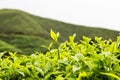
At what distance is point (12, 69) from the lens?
13.7ft

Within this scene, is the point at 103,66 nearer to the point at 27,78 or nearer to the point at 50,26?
the point at 27,78

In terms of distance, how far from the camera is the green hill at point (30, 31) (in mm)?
76375

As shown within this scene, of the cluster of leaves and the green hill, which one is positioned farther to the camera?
the green hill

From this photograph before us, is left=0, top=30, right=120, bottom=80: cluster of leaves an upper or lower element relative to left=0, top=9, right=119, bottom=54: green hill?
upper

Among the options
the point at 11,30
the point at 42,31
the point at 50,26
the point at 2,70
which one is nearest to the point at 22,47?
the point at 11,30

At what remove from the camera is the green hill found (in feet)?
251

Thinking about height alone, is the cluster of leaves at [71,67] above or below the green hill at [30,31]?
above

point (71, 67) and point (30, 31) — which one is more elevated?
point (71, 67)

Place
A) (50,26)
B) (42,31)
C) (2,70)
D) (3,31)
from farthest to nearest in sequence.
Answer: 1. (50,26)
2. (42,31)
3. (3,31)
4. (2,70)

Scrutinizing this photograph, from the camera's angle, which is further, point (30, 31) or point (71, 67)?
point (30, 31)

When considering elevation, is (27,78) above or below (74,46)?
below

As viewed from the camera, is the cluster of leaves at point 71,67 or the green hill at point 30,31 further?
the green hill at point 30,31

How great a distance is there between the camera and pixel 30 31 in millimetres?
92062

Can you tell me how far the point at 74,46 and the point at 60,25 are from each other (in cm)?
11189
